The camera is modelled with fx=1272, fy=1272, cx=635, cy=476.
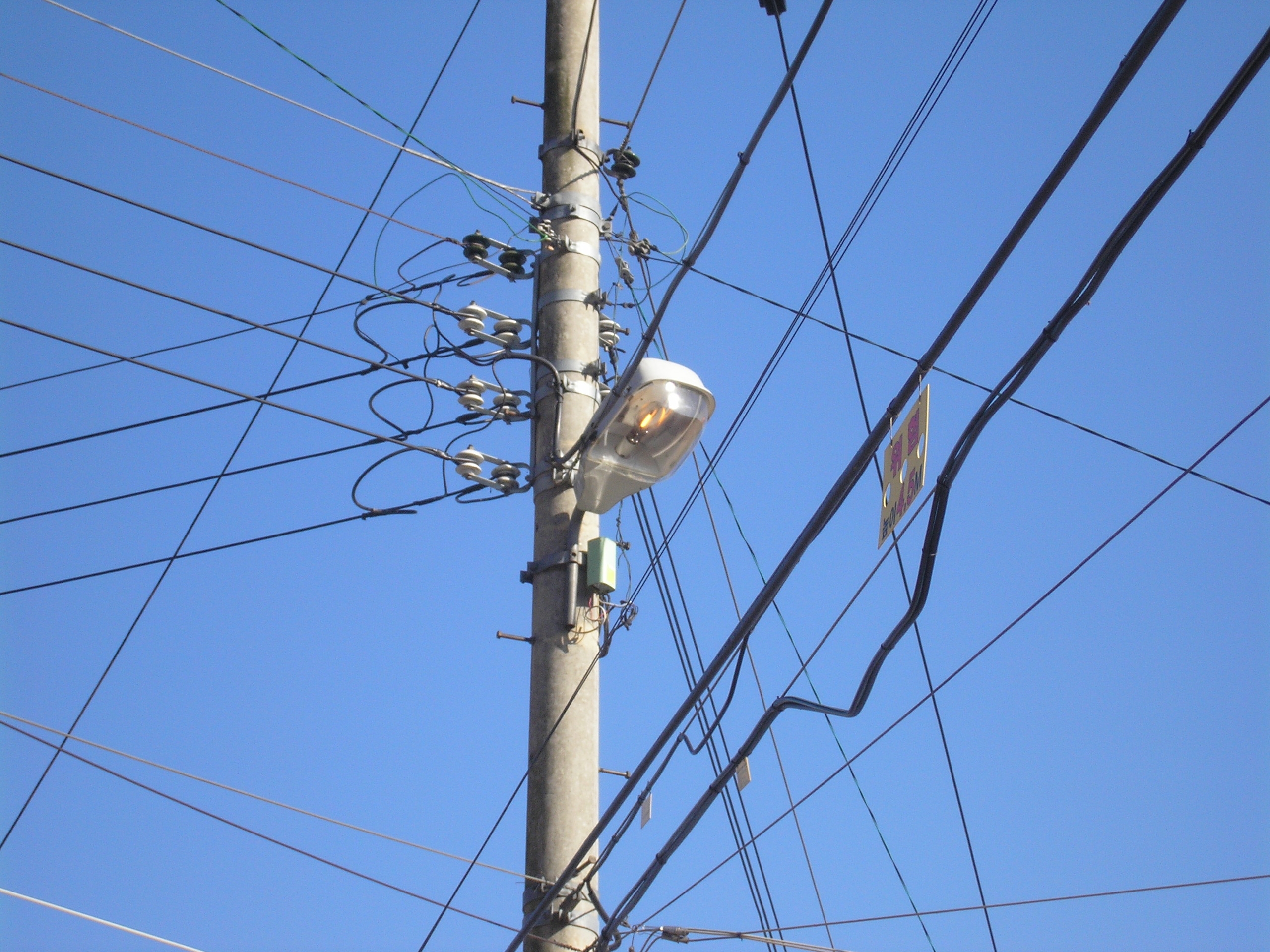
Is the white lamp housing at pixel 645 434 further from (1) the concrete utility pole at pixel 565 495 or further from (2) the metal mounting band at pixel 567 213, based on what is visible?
(2) the metal mounting band at pixel 567 213

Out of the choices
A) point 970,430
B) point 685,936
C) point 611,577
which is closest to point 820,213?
point 611,577

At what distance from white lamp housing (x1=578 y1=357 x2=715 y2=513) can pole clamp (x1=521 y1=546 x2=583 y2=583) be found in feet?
0.63

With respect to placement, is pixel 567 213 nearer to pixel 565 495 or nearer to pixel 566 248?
pixel 566 248

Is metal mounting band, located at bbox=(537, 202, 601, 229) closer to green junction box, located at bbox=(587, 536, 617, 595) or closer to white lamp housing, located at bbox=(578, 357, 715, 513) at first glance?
white lamp housing, located at bbox=(578, 357, 715, 513)

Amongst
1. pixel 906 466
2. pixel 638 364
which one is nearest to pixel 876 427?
pixel 906 466

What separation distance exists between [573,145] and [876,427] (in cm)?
315

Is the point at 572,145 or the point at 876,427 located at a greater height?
the point at 572,145

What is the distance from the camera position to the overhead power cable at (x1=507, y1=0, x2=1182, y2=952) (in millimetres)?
2729

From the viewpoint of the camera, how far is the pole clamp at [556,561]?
17.4ft

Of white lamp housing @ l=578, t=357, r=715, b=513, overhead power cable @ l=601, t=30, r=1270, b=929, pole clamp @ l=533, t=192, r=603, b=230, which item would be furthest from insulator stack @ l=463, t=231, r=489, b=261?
overhead power cable @ l=601, t=30, r=1270, b=929

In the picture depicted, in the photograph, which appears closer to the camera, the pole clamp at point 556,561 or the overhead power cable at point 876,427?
the overhead power cable at point 876,427

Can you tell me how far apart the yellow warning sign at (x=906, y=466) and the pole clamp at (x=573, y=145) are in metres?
3.14

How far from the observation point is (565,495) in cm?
546

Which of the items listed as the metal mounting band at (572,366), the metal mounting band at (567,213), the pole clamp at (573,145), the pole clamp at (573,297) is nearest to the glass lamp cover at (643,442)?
the metal mounting band at (572,366)
